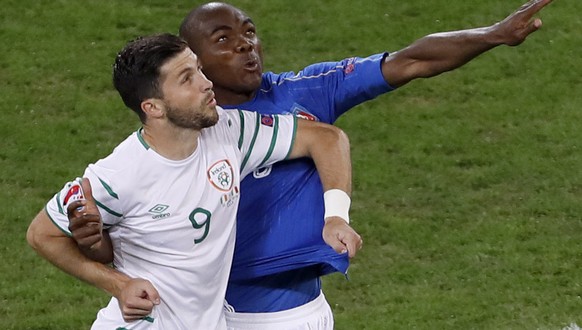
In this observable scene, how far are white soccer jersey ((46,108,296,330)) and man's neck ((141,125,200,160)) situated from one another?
0.03 meters

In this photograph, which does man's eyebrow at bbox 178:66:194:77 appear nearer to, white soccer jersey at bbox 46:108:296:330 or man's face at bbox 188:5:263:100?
white soccer jersey at bbox 46:108:296:330

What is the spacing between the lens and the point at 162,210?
15.3 ft

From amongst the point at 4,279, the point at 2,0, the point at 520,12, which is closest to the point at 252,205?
the point at 520,12

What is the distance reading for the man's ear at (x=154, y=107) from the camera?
471cm

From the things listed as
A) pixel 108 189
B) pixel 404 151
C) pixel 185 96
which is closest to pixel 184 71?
pixel 185 96

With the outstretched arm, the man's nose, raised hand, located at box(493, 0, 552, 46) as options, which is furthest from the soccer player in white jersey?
raised hand, located at box(493, 0, 552, 46)

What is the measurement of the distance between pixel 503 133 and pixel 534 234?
1.60 metres

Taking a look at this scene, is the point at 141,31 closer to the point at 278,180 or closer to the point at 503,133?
the point at 503,133

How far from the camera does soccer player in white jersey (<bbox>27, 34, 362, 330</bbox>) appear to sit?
4570mm

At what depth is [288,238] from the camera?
5188 millimetres

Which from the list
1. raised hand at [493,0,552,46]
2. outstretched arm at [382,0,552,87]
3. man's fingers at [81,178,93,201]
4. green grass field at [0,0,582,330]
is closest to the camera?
man's fingers at [81,178,93,201]

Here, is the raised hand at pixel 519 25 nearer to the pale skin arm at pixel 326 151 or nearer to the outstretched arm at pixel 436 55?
the outstretched arm at pixel 436 55

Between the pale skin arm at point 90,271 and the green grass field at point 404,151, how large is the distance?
3629mm

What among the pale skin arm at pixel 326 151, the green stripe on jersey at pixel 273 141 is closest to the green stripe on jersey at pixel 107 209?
the green stripe on jersey at pixel 273 141
